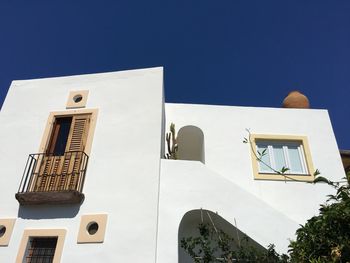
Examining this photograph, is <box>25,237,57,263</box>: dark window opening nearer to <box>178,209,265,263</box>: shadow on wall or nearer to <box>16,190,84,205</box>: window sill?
<box>16,190,84,205</box>: window sill

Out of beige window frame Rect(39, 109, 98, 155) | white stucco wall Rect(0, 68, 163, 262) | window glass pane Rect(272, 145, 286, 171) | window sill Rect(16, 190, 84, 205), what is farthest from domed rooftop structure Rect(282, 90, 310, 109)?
window sill Rect(16, 190, 84, 205)

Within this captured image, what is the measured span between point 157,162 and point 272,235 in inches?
134

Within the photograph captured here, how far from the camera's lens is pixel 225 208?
871 cm

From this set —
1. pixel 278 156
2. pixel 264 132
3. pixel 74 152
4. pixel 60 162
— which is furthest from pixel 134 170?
pixel 278 156

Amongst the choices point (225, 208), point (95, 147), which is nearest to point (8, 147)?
point (95, 147)

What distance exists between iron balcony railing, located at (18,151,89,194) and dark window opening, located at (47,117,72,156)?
0.31 meters

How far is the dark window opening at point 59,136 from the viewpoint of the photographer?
10.3 metres

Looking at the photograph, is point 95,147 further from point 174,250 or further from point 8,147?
point 174,250

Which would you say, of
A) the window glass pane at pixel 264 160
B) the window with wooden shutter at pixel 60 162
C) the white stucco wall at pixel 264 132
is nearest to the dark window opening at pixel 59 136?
the window with wooden shutter at pixel 60 162

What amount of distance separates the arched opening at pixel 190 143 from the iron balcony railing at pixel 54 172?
14.3 ft

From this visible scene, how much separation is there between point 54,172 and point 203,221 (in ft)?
13.7

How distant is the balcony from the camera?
8.81 metres

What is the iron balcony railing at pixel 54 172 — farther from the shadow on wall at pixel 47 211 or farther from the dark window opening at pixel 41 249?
the dark window opening at pixel 41 249

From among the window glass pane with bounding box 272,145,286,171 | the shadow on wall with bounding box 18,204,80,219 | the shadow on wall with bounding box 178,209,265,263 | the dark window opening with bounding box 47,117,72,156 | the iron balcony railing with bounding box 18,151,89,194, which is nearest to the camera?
the shadow on wall with bounding box 178,209,265,263
